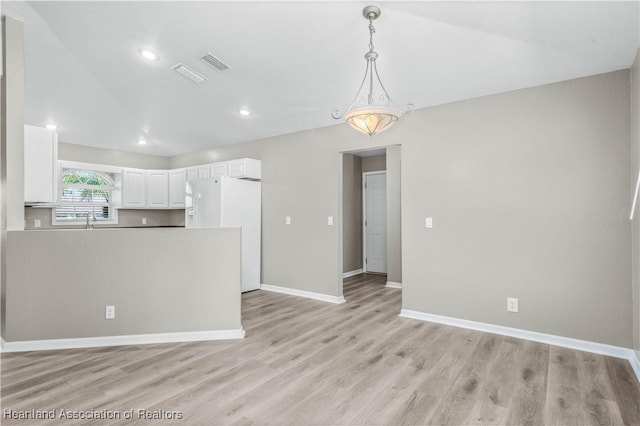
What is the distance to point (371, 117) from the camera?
246 cm

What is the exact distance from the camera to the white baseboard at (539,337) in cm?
284

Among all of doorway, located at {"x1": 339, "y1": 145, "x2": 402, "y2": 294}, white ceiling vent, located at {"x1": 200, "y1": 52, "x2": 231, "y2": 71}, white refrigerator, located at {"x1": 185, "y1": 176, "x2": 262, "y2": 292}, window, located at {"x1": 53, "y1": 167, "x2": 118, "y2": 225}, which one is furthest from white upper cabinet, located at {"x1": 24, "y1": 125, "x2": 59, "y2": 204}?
doorway, located at {"x1": 339, "y1": 145, "x2": 402, "y2": 294}

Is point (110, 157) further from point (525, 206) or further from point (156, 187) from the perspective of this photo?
point (525, 206)

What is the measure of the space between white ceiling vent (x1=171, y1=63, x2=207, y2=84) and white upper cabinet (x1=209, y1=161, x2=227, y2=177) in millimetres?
1796

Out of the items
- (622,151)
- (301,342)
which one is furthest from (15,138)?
(622,151)

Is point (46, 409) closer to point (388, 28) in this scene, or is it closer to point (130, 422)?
point (130, 422)

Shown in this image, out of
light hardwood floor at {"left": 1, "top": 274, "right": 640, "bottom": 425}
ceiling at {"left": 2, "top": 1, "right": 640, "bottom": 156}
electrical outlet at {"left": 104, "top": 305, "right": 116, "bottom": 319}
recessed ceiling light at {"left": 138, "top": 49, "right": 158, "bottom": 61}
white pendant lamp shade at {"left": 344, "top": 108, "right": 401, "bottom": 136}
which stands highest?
recessed ceiling light at {"left": 138, "top": 49, "right": 158, "bottom": 61}

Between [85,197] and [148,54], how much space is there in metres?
3.85

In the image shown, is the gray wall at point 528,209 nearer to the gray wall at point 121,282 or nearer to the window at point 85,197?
the gray wall at point 121,282

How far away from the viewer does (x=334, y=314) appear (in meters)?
4.14

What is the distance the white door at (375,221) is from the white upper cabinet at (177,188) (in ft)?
12.1

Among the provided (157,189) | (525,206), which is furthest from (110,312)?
(525,206)

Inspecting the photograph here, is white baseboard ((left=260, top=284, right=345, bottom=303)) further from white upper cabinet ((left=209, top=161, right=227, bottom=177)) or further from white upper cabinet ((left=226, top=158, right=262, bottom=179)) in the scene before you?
white upper cabinet ((left=209, top=161, right=227, bottom=177))

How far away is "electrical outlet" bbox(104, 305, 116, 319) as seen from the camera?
10.3 feet
